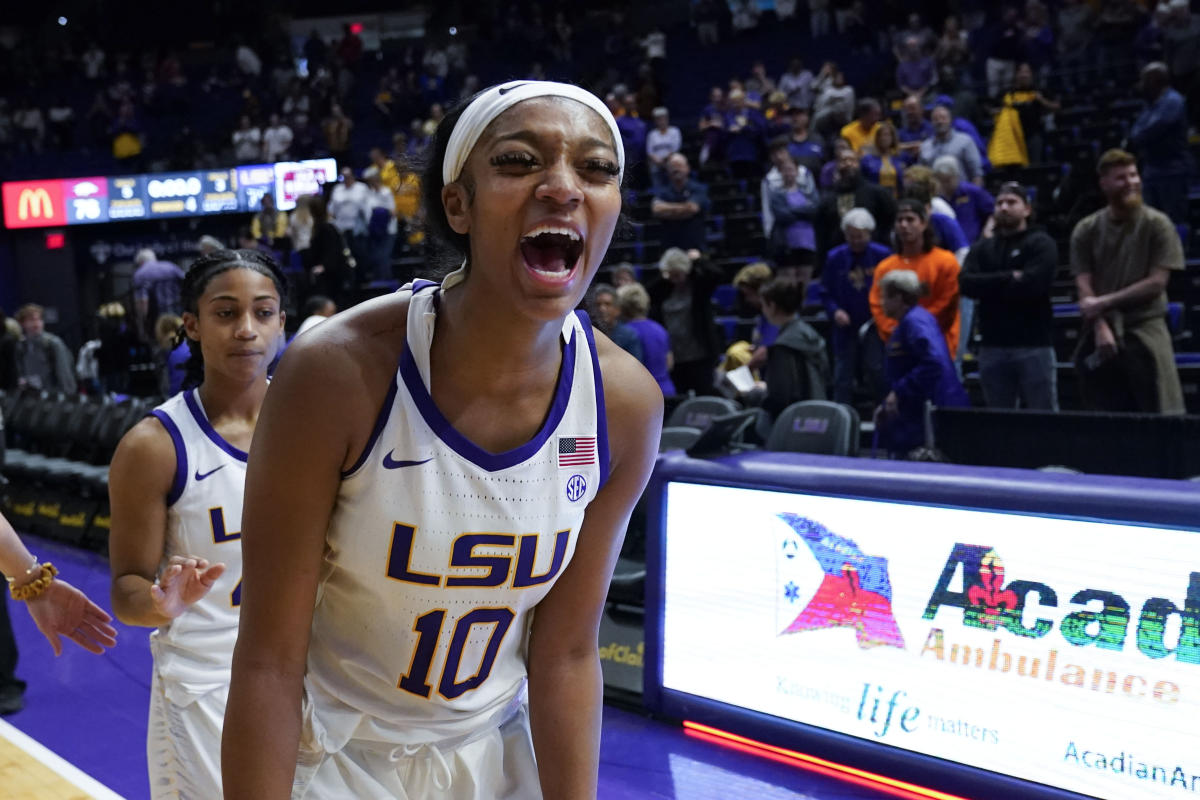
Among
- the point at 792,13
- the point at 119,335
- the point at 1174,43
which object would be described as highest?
the point at 792,13

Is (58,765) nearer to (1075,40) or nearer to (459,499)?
(459,499)

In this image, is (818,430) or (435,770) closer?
(435,770)

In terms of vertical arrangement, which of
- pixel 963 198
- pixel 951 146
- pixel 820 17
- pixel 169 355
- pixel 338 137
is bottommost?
pixel 169 355

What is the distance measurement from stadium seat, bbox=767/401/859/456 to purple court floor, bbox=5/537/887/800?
4.61 feet

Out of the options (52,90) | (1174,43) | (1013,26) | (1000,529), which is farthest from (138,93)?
(1000,529)

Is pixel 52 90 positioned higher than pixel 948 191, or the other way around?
pixel 52 90

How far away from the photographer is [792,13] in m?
17.5

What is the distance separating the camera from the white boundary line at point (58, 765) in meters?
4.18

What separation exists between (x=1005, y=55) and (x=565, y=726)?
1198 cm

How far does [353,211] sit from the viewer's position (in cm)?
1327

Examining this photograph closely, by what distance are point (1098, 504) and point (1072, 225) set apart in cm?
562

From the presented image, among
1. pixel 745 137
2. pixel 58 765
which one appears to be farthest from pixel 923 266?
pixel 745 137

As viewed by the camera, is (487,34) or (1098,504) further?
(487,34)

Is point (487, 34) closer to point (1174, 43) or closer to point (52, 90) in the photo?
point (52, 90)
